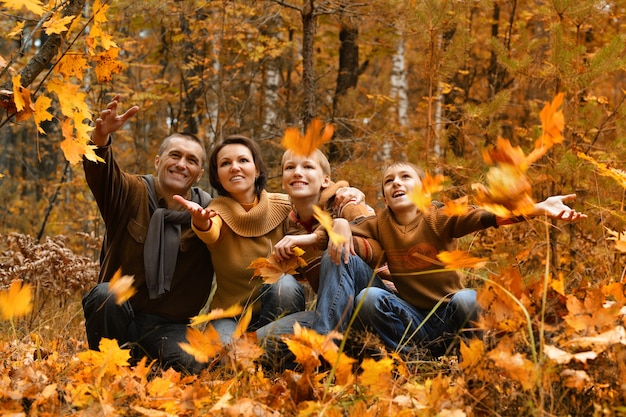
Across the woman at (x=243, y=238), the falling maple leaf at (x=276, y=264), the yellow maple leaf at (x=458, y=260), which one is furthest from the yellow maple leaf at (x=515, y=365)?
the woman at (x=243, y=238)

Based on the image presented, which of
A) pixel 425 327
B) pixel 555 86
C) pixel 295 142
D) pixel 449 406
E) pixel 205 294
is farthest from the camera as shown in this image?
pixel 555 86

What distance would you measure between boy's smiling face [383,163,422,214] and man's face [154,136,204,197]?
104 centimetres

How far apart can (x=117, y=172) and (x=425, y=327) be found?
66.4 inches

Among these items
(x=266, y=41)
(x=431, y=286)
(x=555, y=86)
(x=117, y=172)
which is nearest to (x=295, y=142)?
(x=431, y=286)

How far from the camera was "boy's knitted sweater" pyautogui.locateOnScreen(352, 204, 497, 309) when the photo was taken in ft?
9.12

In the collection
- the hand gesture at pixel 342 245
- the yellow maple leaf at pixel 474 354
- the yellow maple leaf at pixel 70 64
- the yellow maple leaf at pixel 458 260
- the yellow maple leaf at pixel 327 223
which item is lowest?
the yellow maple leaf at pixel 474 354

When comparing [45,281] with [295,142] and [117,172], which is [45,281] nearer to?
[117,172]

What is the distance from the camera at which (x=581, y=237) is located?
4500mm

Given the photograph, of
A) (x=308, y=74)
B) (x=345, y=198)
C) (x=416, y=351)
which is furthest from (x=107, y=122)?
(x=308, y=74)

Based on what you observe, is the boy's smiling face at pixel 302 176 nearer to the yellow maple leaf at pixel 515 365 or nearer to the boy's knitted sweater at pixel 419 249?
the boy's knitted sweater at pixel 419 249

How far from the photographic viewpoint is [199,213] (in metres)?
2.81

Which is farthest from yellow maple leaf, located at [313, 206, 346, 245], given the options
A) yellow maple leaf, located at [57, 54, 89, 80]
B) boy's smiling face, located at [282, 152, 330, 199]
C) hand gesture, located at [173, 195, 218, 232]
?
yellow maple leaf, located at [57, 54, 89, 80]

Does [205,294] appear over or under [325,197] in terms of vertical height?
under

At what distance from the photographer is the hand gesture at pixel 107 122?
107 inches
